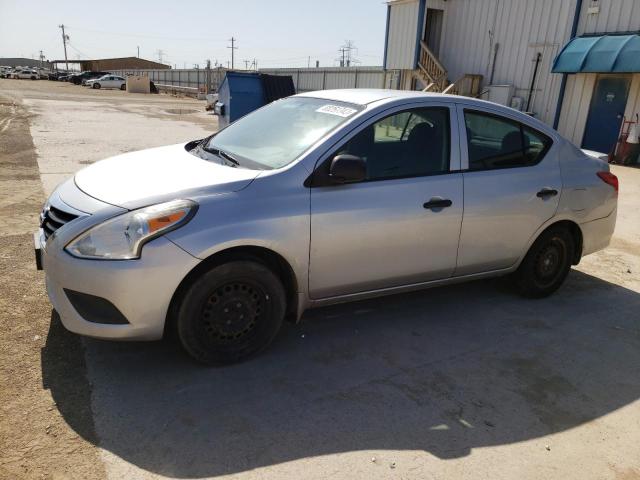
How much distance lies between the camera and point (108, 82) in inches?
2058

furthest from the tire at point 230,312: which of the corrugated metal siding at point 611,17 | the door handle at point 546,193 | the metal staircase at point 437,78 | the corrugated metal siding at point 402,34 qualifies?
the corrugated metal siding at point 402,34

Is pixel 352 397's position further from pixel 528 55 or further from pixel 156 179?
pixel 528 55

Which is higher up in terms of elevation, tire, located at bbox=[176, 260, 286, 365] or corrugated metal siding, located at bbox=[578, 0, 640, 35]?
corrugated metal siding, located at bbox=[578, 0, 640, 35]

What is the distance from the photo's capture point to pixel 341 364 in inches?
131

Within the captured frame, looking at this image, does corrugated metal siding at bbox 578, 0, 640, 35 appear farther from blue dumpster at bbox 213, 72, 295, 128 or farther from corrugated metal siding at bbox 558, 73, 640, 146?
blue dumpster at bbox 213, 72, 295, 128

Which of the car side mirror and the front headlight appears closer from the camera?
the front headlight

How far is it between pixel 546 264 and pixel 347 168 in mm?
2385

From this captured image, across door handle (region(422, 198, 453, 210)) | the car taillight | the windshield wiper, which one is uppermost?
the windshield wiper

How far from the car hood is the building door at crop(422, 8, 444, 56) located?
19220mm

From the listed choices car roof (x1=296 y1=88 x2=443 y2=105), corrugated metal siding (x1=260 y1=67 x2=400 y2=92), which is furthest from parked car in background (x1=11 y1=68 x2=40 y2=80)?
car roof (x1=296 y1=88 x2=443 y2=105)

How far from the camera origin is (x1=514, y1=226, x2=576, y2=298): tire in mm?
4410

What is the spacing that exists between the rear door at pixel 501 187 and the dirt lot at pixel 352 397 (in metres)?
0.59

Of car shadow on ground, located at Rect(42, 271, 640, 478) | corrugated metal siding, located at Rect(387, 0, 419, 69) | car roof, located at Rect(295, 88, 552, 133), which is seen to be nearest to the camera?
car shadow on ground, located at Rect(42, 271, 640, 478)

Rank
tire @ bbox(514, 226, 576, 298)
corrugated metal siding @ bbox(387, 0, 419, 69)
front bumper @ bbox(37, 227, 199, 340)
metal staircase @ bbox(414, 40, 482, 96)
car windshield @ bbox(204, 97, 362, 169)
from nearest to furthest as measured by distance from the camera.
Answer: front bumper @ bbox(37, 227, 199, 340) < car windshield @ bbox(204, 97, 362, 169) < tire @ bbox(514, 226, 576, 298) < metal staircase @ bbox(414, 40, 482, 96) < corrugated metal siding @ bbox(387, 0, 419, 69)
